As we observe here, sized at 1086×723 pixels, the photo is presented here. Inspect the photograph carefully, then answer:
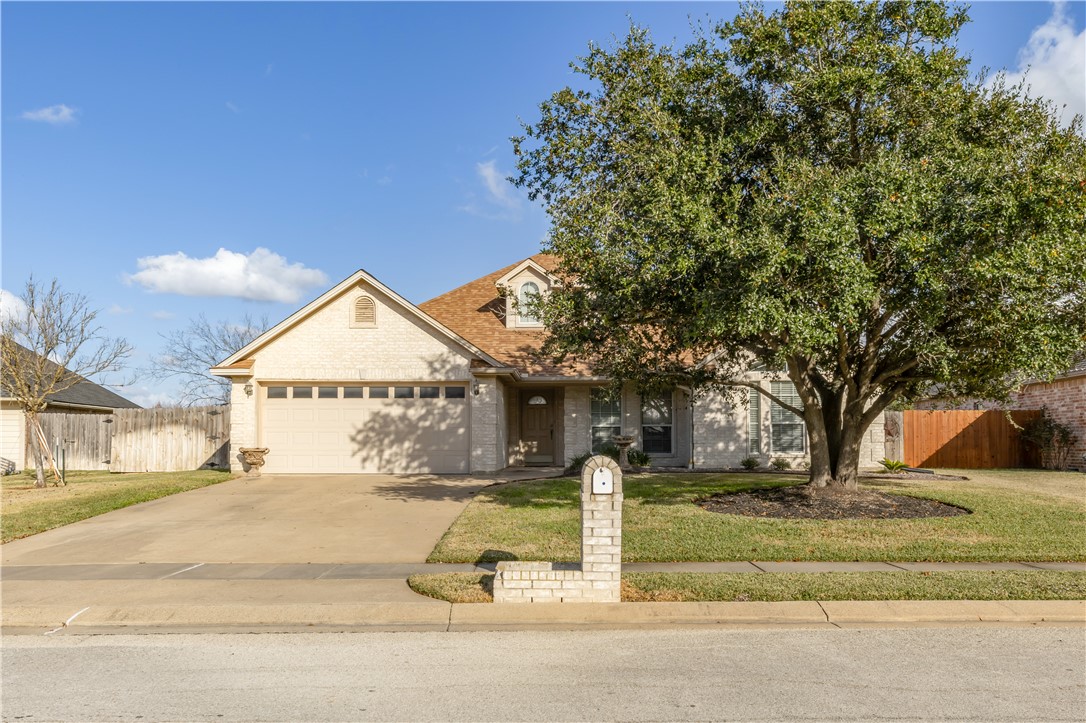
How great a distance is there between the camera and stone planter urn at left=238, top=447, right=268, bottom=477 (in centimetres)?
1803

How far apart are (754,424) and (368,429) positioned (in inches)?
416

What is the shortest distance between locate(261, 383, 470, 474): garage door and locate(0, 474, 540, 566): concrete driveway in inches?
82.4

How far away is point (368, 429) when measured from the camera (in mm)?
19047

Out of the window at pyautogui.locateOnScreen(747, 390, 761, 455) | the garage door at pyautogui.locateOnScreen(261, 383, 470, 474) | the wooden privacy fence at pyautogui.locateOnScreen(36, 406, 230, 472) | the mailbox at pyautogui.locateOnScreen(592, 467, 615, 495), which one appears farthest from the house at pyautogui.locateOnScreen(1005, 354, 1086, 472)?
the wooden privacy fence at pyautogui.locateOnScreen(36, 406, 230, 472)

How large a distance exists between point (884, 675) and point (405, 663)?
365 cm

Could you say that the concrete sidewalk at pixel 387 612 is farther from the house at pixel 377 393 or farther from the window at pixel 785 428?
the window at pixel 785 428

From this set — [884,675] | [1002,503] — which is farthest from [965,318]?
[884,675]

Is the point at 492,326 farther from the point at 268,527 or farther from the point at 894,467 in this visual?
the point at 894,467

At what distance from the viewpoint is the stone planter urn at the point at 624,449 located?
59.2 ft

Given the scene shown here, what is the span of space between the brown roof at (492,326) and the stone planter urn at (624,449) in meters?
2.28

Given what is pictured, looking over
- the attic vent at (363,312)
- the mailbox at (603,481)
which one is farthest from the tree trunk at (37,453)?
the mailbox at (603,481)

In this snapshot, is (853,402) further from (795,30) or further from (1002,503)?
(795,30)

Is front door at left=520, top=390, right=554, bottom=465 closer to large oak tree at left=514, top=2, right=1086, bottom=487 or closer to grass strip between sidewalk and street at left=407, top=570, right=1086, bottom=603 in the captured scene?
large oak tree at left=514, top=2, right=1086, bottom=487

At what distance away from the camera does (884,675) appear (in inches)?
210
